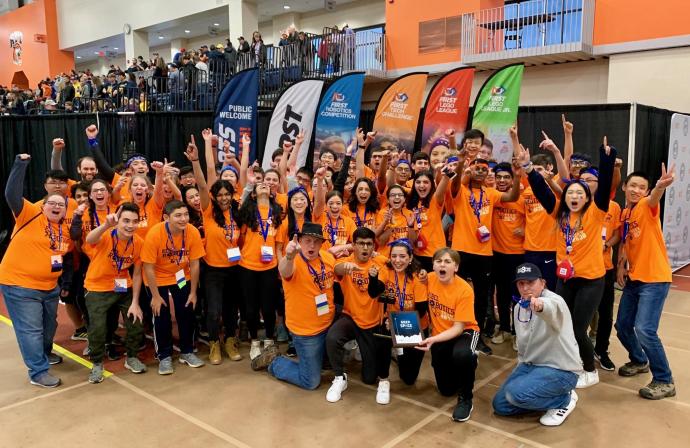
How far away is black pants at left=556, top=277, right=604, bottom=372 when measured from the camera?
4.21 metres

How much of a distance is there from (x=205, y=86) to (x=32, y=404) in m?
9.29

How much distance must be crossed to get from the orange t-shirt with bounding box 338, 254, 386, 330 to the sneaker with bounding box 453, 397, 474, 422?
0.93m

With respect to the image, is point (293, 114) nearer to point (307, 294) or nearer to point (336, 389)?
point (307, 294)

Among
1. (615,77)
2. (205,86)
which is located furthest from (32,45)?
(615,77)

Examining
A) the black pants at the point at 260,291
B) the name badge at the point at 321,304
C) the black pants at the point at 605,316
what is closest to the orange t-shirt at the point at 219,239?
the black pants at the point at 260,291

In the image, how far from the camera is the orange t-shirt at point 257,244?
16.1 feet

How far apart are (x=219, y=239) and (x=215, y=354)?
1104mm

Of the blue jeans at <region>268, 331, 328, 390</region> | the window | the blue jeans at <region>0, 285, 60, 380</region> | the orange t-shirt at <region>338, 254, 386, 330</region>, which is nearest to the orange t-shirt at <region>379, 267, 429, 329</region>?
the orange t-shirt at <region>338, 254, 386, 330</region>

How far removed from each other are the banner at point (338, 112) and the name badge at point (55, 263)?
5.00 meters

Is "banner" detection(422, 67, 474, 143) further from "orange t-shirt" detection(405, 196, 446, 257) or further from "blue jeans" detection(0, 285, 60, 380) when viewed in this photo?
"blue jeans" detection(0, 285, 60, 380)

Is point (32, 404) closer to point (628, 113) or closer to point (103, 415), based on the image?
point (103, 415)

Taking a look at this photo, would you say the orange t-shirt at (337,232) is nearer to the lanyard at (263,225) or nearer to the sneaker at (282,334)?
the lanyard at (263,225)

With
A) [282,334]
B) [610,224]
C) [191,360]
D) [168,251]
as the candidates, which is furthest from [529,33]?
[191,360]

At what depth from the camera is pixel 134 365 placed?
15.6ft
